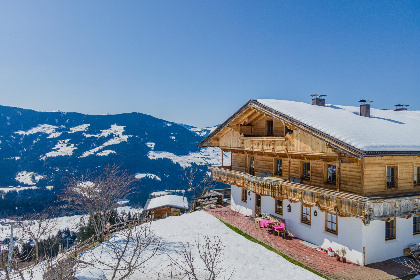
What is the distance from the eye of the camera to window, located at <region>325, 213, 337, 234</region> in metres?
15.6

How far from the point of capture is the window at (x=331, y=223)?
15641 mm

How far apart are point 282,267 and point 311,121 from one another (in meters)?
8.40

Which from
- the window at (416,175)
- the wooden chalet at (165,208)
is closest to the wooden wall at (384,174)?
the window at (416,175)

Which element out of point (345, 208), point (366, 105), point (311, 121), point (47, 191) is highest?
point (366, 105)

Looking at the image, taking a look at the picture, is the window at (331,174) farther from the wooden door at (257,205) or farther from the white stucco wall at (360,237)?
the wooden door at (257,205)

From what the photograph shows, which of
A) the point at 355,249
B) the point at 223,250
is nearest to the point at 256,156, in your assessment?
the point at 223,250

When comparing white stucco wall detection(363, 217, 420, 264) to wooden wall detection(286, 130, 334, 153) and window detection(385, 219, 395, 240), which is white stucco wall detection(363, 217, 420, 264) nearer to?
window detection(385, 219, 395, 240)

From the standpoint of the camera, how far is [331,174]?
54.4 ft

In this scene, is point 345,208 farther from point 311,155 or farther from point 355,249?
point 311,155

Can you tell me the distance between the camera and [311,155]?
16.5m

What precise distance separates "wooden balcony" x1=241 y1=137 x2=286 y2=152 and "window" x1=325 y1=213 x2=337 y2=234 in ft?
16.3

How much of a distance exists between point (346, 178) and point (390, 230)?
139 inches

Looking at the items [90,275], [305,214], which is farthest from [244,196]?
[90,275]

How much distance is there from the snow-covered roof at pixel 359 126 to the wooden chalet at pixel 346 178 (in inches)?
1.9
